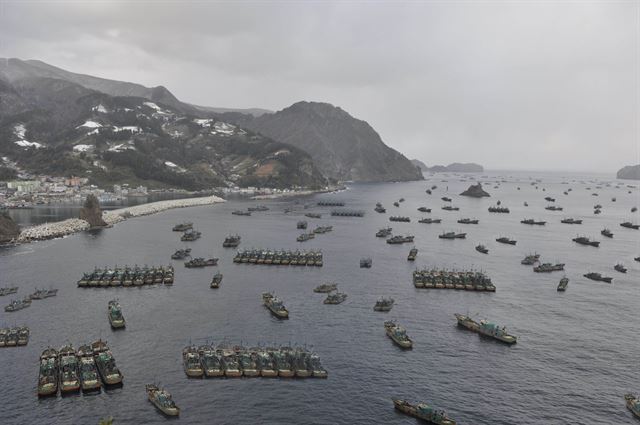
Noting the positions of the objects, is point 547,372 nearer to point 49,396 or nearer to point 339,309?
point 339,309

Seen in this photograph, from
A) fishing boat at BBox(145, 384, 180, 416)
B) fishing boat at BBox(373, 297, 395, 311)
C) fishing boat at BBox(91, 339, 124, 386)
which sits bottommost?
fishing boat at BBox(145, 384, 180, 416)

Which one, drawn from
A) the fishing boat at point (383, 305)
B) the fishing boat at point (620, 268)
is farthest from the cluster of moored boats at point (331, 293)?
the fishing boat at point (620, 268)

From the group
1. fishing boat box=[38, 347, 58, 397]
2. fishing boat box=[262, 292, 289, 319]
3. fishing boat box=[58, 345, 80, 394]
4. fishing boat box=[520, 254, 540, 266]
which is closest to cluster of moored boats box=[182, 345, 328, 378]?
fishing boat box=[58, 345, 80, 394]

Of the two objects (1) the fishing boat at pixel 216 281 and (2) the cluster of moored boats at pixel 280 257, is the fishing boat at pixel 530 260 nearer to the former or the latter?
(2) the cluster of moored boats at pixel 280 257

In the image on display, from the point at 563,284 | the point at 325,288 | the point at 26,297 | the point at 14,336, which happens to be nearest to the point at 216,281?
the point at 325,288

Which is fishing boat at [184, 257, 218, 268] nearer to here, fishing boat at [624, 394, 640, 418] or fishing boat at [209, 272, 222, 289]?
fishing boat at [209, 272, 222, 289]

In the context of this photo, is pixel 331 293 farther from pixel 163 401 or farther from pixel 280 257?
pixel 163 401
